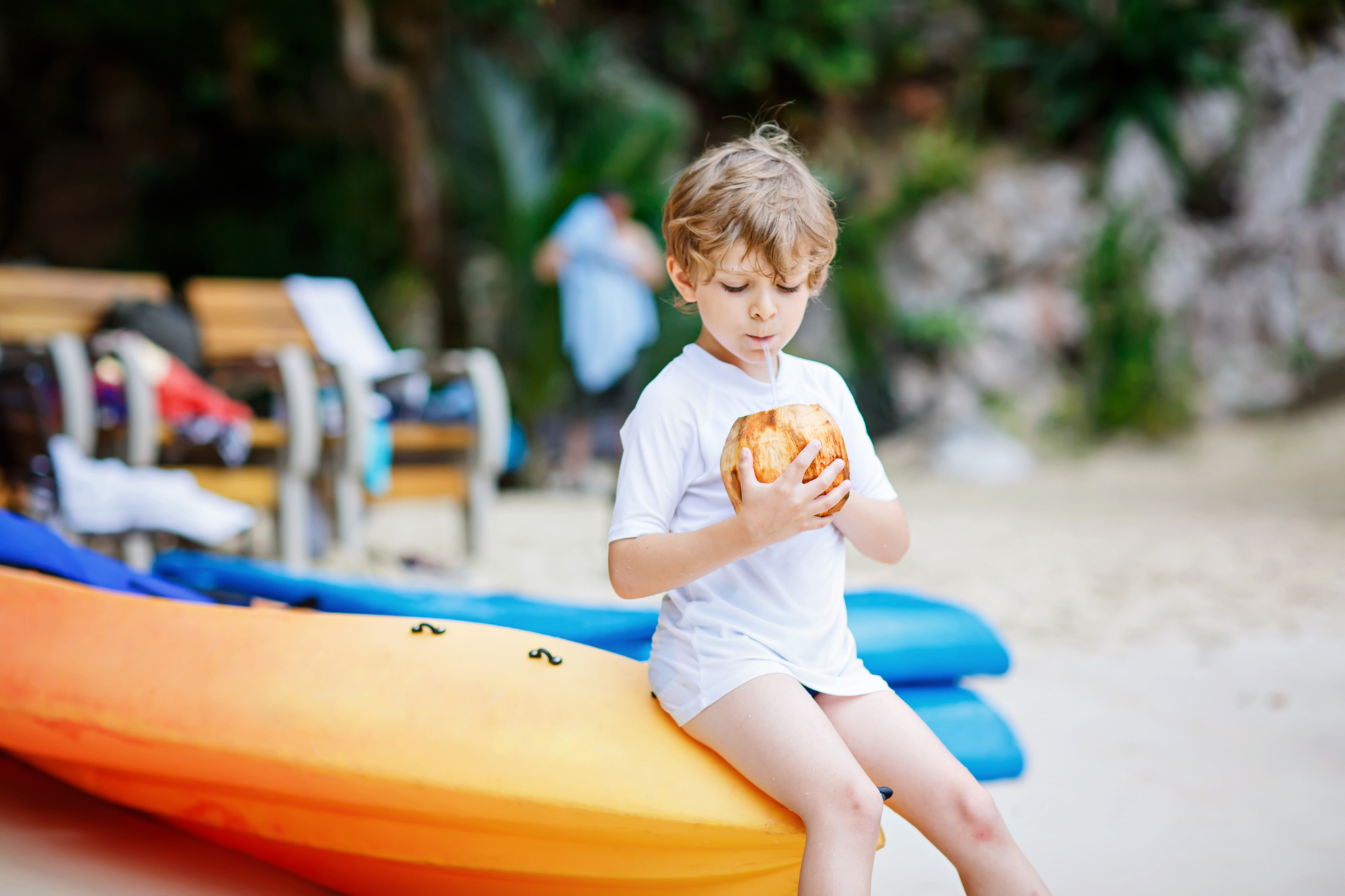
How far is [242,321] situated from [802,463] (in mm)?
4469

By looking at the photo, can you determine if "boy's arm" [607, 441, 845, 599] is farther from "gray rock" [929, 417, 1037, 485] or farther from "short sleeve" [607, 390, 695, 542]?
"gray rock" [929, 417, 1037, 485]

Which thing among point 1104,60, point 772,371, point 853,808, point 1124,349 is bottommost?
point 853,808

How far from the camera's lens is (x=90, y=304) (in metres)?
4.86

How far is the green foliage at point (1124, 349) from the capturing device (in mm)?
8391

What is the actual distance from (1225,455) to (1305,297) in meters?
1.93

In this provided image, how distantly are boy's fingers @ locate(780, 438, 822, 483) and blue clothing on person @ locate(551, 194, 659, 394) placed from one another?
209 inches

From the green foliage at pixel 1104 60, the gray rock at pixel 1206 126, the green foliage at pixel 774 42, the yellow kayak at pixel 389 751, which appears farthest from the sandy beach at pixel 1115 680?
the green foliage at pixel 774 42

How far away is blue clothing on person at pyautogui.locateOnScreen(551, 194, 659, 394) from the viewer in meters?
6.43

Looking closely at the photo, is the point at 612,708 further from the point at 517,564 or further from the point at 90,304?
the point at 90,304

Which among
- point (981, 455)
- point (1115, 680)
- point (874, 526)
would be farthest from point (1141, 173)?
point (874, 526)

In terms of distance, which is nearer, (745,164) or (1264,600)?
(745,164)

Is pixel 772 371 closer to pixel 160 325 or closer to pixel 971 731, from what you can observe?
pixel 971 731

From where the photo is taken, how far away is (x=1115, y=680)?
3076 mm

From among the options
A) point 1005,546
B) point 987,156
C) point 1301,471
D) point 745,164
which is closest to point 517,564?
point 1005,546
